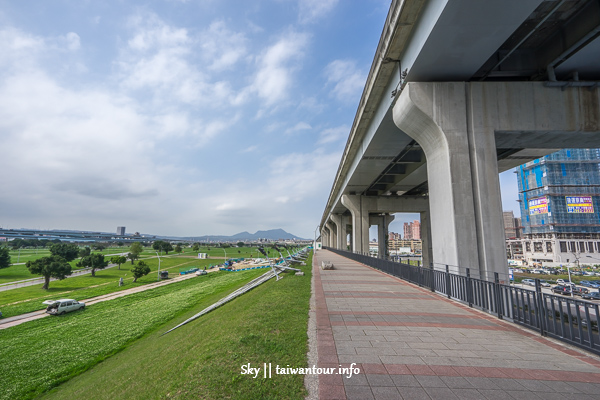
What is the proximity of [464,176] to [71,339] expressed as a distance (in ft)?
73.9

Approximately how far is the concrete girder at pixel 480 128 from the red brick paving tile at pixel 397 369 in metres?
6.95

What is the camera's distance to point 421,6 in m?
8.43

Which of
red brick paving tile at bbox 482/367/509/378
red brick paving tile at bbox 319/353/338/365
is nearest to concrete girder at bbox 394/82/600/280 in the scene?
red brick paving tile at bbox 482/367/509/378

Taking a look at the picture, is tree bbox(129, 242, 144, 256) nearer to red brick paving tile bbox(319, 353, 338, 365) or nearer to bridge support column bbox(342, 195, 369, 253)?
bridge support column bbox(342, 195, 369, 253)

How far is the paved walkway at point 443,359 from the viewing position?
12.5ft

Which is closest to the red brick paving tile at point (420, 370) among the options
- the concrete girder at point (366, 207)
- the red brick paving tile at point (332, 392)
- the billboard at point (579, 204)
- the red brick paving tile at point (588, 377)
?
the red brick paving tile at point (332, 392)

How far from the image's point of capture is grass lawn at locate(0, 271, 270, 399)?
11.3 metres

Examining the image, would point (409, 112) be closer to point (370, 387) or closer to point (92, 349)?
point (370, 387)

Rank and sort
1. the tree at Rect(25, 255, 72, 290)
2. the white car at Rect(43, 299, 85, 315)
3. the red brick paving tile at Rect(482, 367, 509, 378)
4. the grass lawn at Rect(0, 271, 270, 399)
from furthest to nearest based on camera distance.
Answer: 1. the tree at Rect(25, 255, 72, 290)
2. the white car at Rect(43, 299, 85, 315)
3. the grass lawn at Rect(0, 271, 270, 399)
4. the red brick paving tile at Rect(482, 367, 509, 378)

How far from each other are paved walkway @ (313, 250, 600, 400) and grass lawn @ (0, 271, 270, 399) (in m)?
12.1

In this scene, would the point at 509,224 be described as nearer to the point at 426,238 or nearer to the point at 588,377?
the point at 426,238

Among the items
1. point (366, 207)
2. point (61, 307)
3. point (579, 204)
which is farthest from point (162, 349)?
point (579, 204)

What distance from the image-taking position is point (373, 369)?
14.6 ft

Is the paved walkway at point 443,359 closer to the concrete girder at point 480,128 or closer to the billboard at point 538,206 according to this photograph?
the concrete girder at point 480,128
